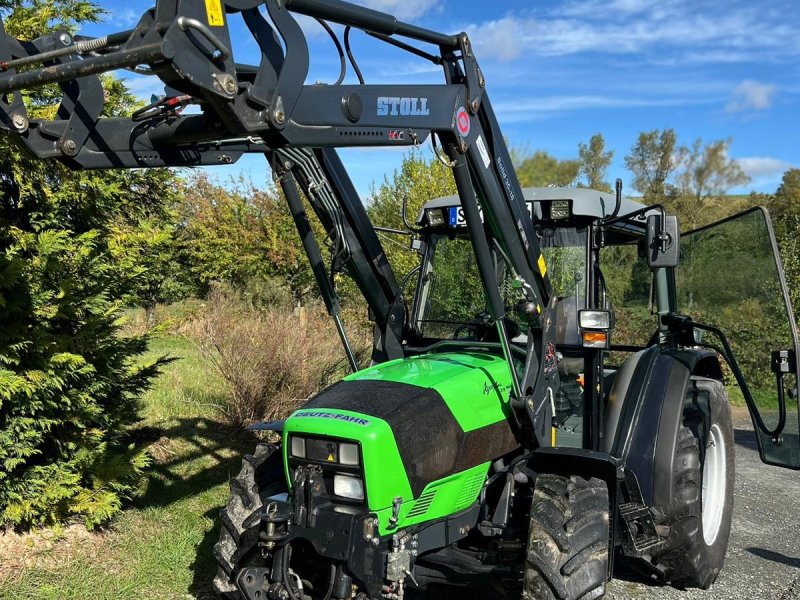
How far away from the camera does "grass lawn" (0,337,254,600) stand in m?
4.69

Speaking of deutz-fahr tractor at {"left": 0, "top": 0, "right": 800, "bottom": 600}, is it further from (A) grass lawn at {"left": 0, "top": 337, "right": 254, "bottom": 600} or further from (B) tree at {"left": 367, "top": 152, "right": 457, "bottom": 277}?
(B) tree at {"left": 367, "top": 152, "right": 457, "bottom": 277}

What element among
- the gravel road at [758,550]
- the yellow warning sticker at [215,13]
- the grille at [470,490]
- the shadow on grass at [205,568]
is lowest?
the gravel road at [758,550]

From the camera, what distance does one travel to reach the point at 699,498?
4492 mm

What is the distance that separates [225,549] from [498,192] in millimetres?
2414

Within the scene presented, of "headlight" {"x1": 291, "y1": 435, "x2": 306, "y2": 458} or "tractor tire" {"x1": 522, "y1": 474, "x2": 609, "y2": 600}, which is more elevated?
"headlight" {"x1": 291, "y1": 435, "x2": 306, "y2": 458}

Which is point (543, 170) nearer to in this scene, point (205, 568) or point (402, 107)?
point (402, 107)

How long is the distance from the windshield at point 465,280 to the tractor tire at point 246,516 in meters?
1.42

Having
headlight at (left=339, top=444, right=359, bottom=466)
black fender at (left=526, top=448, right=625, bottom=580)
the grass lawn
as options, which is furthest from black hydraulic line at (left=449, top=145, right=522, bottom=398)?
the grass lawn

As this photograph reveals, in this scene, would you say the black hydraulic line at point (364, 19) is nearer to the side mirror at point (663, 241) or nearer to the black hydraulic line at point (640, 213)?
the black hydraulic line at point (640, 213)

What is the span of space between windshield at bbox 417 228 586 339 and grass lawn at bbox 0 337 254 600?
233 centimetres

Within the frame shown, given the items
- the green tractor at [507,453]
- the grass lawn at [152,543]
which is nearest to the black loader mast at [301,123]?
the green tractor at [507,453]

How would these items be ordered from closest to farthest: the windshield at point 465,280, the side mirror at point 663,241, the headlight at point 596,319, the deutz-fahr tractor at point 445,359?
1. the deutz-fahr tractor at point 445,359
2. the headlight at point 596,319
3. the side mirror at point 663,241
4. the windshield at point 465,280

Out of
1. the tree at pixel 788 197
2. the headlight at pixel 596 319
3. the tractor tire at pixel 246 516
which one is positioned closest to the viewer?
the tractor tire at pixel 246 516

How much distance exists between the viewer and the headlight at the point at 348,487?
3.42 meters
